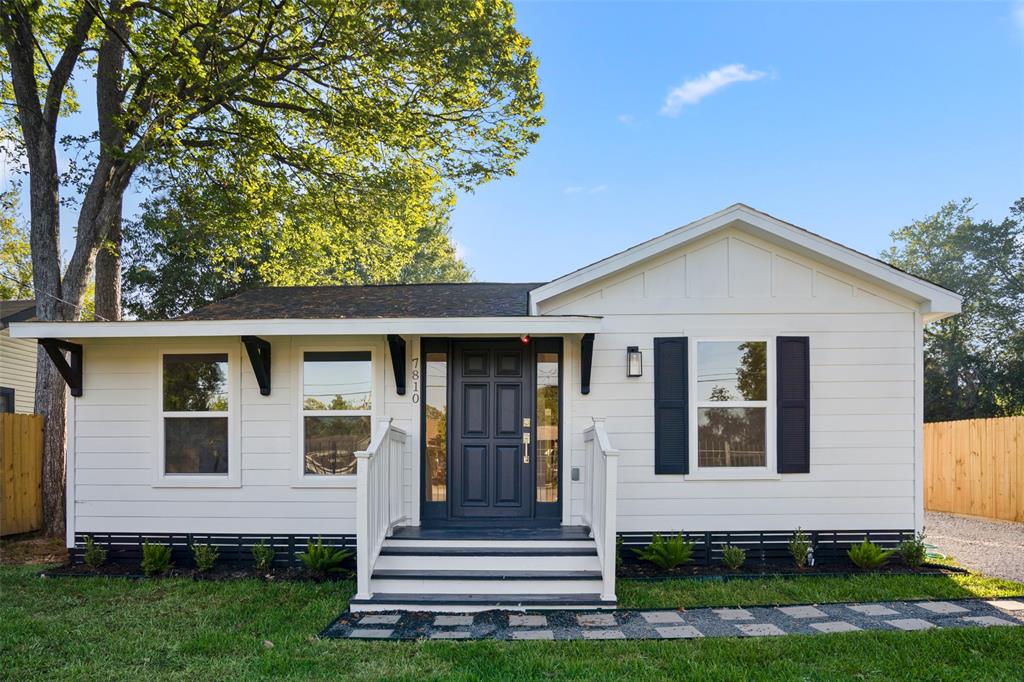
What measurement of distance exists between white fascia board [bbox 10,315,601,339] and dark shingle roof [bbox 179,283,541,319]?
2.98 ft

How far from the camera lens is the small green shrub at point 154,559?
633 cm

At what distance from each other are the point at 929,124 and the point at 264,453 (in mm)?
19865

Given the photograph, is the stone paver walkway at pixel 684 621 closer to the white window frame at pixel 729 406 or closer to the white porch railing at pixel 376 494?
the white porch railing at pixel 376 494

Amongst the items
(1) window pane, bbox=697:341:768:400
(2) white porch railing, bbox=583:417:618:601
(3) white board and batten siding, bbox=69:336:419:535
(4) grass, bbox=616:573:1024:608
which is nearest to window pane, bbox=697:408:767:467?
(1) window pane, bbox=697:341:768:400

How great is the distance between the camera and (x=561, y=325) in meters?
5.96

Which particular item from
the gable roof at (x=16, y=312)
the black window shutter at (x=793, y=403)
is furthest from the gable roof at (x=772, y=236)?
the gable roof at (x=16, y=312)

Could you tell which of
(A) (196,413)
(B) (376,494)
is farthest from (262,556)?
(B) (376,494)

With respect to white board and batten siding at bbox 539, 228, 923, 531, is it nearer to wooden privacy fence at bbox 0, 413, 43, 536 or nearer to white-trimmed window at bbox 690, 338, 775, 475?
white-trimmed window at bbox 690, 338, 775, 475

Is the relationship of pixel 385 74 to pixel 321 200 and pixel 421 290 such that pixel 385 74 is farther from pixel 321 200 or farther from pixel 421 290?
pixel 421 290

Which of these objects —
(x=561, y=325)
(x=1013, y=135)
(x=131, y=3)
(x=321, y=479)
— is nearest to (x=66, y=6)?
(x=131, y=3)

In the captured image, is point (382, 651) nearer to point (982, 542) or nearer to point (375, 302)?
point (375, 302)

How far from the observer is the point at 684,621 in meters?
4.86

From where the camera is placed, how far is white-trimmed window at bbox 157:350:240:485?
22.3ft

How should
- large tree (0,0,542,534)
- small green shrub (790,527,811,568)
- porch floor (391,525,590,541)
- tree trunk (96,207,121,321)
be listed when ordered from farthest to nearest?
tree trunk (96,207,121,321) → large tree (0,0,542,534) → small green shrub (790,527,811,568) → porch floor (391,525,590,541)
